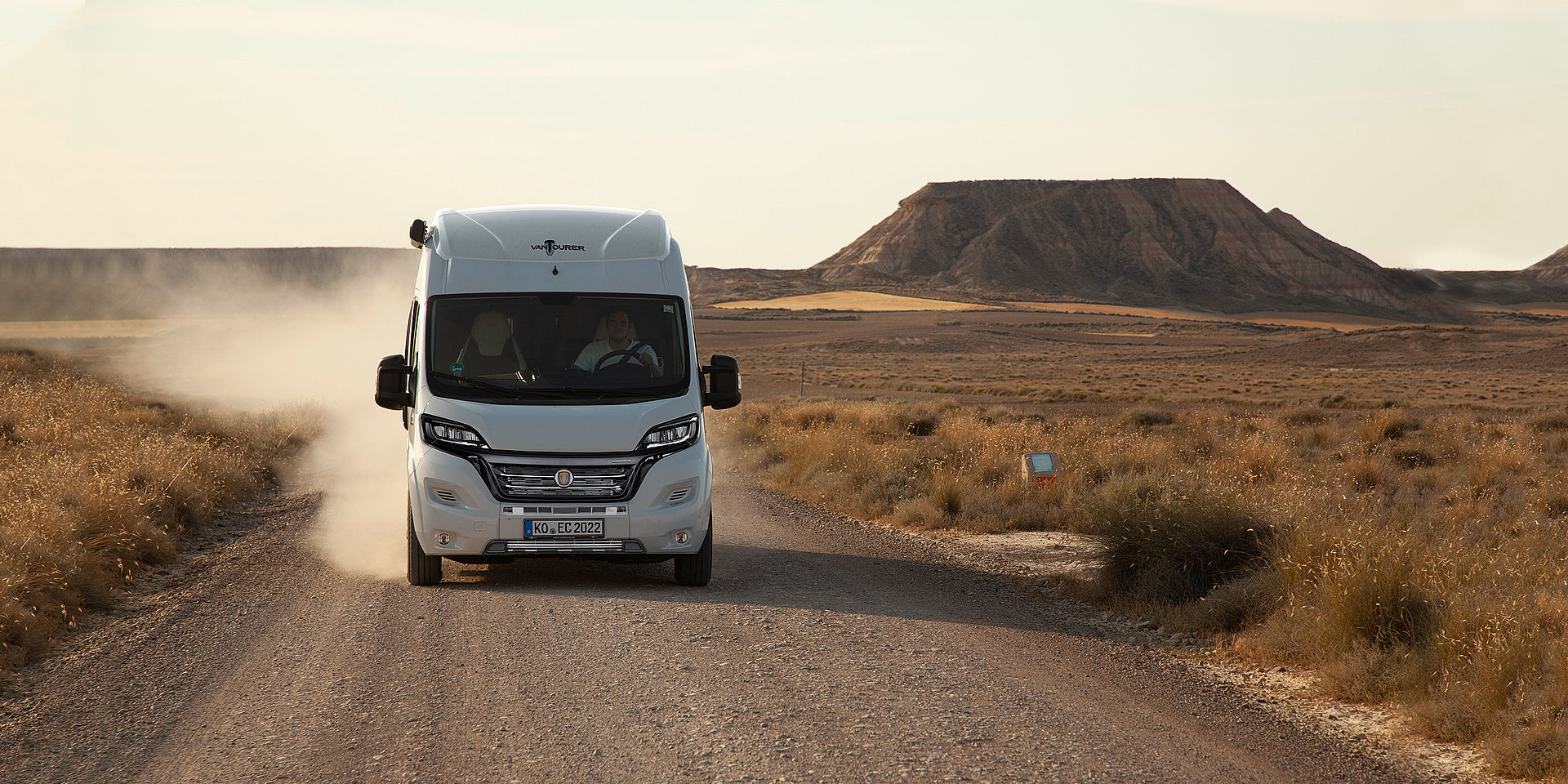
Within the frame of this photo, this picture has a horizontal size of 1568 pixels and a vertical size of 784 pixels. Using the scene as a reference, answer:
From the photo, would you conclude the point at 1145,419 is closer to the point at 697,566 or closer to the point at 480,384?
the point at 697,566

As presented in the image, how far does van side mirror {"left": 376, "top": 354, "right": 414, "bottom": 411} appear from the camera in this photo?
28.9ft

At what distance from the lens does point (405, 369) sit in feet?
29.3

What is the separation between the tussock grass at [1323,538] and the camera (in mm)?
6012

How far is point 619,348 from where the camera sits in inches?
359

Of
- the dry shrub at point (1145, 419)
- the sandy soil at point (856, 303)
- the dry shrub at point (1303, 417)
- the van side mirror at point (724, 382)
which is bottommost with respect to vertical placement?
the dry shrub at point (1303, 417)

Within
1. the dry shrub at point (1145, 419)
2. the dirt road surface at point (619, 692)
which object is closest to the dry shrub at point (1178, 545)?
the dirt road surface at point (619, 692)

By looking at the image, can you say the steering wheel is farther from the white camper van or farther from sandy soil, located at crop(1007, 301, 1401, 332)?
sandy soil, located at crop(1007, 301, 1401, 332)

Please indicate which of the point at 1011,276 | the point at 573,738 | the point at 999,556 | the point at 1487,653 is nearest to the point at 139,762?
the point at 573,738

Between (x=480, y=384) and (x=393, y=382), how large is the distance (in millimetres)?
693

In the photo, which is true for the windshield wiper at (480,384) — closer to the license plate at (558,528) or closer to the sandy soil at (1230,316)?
the license plate at (558,528)

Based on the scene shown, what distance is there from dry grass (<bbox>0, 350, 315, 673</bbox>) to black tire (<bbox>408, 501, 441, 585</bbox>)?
2173 millimetres

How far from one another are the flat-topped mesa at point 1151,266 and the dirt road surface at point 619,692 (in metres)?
165

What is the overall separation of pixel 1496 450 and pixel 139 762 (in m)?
19.7

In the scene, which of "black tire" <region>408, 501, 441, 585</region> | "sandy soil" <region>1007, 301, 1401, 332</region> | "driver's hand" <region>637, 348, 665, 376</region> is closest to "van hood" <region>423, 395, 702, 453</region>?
"driver's hand" <region>637, 348, 665, 376</region>
